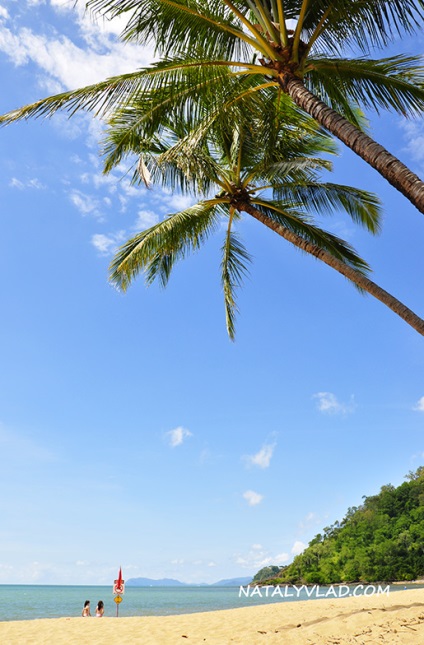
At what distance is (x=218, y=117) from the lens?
8117mm

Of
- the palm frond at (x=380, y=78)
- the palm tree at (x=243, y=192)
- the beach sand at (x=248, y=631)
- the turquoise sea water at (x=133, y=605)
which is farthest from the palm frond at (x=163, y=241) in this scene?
the turquoise sea water at (x=133, y=605)

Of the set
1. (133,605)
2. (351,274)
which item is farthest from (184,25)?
(133,605)

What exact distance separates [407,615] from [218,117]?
7.32m

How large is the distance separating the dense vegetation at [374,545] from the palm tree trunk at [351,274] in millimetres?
36779

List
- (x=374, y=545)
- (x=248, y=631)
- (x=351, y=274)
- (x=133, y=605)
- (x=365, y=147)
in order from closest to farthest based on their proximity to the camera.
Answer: (x=365, y=147) < (x=351, y=274) < (x=248, y=631) < (x=133, y=605) < (x=374, y=545)

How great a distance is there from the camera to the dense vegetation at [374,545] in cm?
4025

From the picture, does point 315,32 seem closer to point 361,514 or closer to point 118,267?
point 118,267

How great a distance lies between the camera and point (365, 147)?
5.15 metres

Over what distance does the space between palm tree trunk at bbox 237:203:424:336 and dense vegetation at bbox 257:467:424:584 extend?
36779 mm

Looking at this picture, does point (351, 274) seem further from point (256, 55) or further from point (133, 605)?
point (133, 605)

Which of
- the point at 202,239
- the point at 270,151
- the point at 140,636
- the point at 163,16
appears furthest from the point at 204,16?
the point at 140,636

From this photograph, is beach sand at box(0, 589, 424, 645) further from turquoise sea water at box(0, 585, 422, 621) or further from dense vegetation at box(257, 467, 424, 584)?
dense vegetation at box(257, 467, 424, 584)

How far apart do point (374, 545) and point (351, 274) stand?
40615mm

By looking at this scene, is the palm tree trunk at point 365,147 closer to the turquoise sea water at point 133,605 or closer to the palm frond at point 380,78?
the palm frond at point 380,78
